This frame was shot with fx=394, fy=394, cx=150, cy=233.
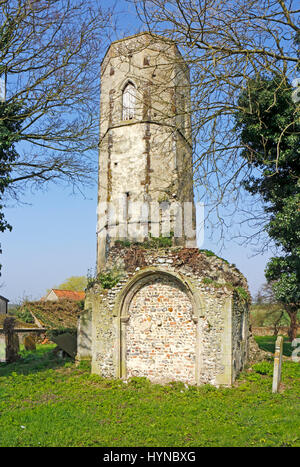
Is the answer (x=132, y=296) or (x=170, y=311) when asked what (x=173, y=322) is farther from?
(x=132, y=296)

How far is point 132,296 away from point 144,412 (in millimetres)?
4401

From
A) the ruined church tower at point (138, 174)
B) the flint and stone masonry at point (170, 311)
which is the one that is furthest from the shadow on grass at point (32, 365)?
the ruined church tower at point (138, 174)

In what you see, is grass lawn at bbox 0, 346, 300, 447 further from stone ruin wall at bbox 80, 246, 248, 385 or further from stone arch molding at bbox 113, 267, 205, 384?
stone arch molding at bbox 113, 267, 205, 384

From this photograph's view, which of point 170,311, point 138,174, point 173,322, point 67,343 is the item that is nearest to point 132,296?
point 170,311

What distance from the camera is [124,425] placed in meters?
7.91

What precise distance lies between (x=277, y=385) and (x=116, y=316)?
5133 mm

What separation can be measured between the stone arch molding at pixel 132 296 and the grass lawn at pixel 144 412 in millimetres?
765

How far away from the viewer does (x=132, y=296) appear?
42.0 feet

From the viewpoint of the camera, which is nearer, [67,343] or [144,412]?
[144,412]

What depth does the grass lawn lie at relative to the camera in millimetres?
7102

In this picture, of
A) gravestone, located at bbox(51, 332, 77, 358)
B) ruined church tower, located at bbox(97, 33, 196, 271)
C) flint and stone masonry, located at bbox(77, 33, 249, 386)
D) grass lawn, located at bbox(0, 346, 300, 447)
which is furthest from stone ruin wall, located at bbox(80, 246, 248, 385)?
ruined church tower, located at bbox(97, 33, 196, 271)

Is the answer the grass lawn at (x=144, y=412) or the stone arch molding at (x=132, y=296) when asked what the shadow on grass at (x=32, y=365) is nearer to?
the grass lawn at (x=144, y=412)

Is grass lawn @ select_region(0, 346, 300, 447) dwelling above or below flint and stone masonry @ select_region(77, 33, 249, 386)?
below

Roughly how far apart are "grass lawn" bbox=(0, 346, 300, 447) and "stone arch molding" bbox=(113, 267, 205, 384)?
0.77 m
